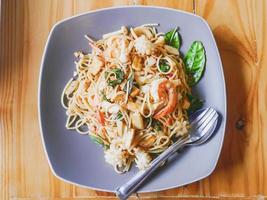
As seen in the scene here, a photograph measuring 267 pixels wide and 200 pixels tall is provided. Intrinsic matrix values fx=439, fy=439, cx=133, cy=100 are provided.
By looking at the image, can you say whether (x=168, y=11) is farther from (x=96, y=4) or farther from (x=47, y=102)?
(x=47, y=102)

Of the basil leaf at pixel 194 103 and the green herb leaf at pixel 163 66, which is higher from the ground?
the green herb leaf at pixel 163 66

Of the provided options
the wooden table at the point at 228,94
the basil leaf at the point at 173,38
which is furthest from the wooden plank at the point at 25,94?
the basil leaf at the point at 173,38

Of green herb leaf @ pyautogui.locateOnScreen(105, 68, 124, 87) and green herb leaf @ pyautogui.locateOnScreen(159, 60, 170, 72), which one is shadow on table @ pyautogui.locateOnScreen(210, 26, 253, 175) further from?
green herb leaf @ pyautogui.locateOnScreen(105, 68, 124, 87)

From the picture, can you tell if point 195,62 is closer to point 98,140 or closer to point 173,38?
point 173,38

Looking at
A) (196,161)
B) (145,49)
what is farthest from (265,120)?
(145,49)

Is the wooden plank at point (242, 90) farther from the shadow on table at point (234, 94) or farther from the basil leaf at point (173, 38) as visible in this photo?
the basil leaf at point (173, 38)

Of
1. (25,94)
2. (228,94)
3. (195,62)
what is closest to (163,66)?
(195,62)

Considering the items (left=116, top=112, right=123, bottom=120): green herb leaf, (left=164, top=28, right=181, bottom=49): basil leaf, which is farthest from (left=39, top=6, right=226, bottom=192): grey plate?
(left=116, top=112, right=123, bottom=120): green herb leaf
